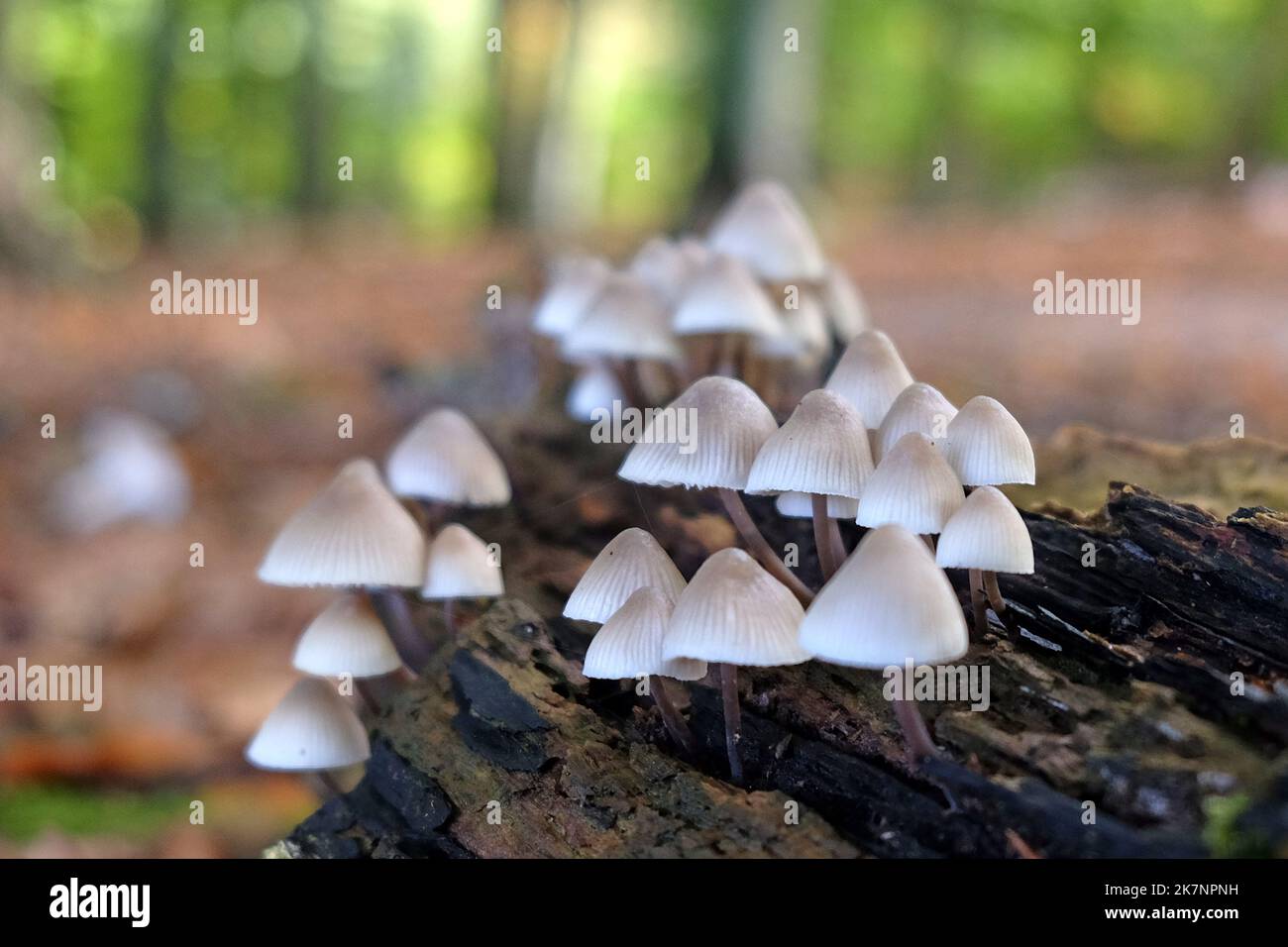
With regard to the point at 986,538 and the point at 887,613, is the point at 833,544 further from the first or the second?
the point at 887,613

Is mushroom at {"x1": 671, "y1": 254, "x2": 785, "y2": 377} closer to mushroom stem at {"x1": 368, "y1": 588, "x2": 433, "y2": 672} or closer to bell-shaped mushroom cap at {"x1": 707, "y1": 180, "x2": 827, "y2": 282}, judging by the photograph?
bell-shaped mushroom cap at {"x1": 707, "y1": 180, "x2": 827, "y2": 282}

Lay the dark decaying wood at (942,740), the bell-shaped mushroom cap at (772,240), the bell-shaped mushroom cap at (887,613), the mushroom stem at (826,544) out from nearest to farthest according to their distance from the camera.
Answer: the bell-shaped mushroom cap at (887,613)
the dark decaying wood at (942,740)
the mushroom stem at (826,544)
the bell-shaped mushroom cap at (772,240)

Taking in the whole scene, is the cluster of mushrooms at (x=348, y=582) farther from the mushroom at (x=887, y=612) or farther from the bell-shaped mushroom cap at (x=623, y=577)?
the mushroom at (x=887, y=612)

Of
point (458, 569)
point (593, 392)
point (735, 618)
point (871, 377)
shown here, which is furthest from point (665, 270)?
point (735, 618)

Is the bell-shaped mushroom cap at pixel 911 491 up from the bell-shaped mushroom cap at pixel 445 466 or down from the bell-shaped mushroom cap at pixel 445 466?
down

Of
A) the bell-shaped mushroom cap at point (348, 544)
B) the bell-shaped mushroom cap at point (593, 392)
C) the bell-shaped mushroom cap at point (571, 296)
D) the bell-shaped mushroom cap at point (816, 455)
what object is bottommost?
the bell-shaped mushroom cap at point (348, 544)

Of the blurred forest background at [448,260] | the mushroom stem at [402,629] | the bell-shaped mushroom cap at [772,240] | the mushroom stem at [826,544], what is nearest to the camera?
the mushroom stem at [826,544]

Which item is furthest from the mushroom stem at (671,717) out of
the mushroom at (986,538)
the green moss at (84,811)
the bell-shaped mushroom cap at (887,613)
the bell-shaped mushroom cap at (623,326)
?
the green moss at (84,811)
